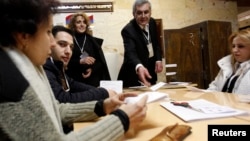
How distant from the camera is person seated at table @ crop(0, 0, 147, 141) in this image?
1.67 feet

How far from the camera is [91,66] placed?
275 cm

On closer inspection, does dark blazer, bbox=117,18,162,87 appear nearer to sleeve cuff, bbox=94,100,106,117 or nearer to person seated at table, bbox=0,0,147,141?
sleeve cuff, bbox=94,100,106,117

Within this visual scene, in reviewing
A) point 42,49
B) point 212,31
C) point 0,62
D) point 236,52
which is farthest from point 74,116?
point 212,31

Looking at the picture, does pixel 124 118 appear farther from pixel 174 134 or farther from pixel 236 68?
pixel 236 68

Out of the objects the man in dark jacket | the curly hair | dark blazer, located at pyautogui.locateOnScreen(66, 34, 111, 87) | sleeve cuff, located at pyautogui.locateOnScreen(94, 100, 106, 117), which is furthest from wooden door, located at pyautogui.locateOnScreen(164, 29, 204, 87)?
the curly hair

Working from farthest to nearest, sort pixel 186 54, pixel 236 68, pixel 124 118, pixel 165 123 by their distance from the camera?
pixel 186 54
pixel 236 68
pixel 165 123
pixel 124 118

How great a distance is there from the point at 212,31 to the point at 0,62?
303 cm

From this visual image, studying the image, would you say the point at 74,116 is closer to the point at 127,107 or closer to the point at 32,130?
the point at 127,107

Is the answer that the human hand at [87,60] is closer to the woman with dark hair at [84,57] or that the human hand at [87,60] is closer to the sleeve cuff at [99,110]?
the woman with dark hair at [84,57]

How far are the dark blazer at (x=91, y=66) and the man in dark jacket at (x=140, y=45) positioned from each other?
0.76 ft

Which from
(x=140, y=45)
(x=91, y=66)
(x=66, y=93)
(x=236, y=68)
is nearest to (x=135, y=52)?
(x=140, y=45)

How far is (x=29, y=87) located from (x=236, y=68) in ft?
7.20

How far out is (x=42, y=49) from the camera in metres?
0.66

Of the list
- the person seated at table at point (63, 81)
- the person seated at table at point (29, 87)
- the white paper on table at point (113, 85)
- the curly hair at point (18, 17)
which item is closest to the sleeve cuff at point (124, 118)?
the person seated at table at point (29, 87)
